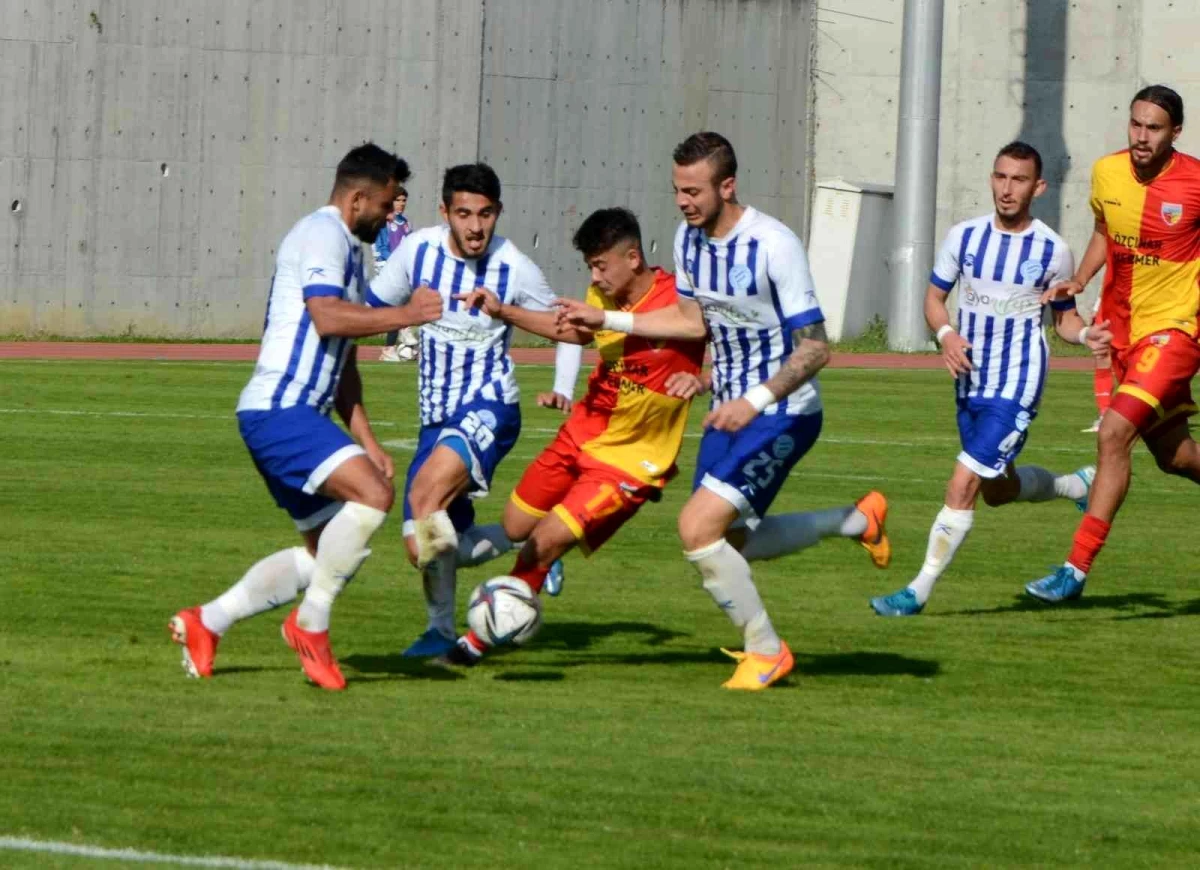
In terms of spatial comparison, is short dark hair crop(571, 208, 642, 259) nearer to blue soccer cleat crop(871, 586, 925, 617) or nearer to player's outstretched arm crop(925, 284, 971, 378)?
player's outstretched arm crop(925, 284, 971, 378)

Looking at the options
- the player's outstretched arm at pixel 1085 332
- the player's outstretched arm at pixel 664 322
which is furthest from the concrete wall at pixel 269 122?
the player's outstretched arm at pixel 664 322

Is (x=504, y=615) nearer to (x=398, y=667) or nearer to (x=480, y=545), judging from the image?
A: (x=398, y=667)

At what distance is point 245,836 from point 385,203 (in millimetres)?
3216

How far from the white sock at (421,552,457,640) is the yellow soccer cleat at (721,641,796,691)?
1284 millimetres

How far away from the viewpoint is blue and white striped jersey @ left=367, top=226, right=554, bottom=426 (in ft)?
30.7

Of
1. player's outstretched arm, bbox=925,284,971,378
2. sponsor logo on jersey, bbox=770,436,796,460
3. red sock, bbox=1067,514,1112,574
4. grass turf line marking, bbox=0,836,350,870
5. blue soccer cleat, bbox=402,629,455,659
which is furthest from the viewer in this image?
red sock, bbox=1067,514,1112,574

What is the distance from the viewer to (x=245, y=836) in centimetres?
583

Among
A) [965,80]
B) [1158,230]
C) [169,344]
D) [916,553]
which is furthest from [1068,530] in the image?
[965,80]

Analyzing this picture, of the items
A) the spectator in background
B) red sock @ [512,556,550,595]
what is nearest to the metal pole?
the spectator in background

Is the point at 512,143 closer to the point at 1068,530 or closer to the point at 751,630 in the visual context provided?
the point at 1068,530

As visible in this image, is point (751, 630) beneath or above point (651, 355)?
beneath

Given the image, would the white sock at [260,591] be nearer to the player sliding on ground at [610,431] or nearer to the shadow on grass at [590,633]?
the player sliding on ground at [610,431]

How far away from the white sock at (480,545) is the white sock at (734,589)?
150 centimetres

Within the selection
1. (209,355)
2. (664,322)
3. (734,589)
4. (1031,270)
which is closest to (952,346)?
(1031,270)
